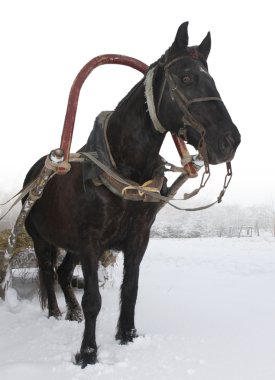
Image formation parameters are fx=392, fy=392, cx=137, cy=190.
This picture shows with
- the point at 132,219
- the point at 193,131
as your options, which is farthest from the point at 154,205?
the point at 193,131

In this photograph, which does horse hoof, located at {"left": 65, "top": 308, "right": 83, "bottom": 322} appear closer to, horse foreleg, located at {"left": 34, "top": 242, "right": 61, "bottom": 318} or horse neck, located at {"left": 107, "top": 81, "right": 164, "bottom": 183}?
horse foreleg, located at {"left": 34, "top": 242, "right": 61, "bottom": 318}

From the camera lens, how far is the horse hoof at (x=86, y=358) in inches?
115

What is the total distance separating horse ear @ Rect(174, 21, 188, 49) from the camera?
2.78 meters

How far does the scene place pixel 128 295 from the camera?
3564mm

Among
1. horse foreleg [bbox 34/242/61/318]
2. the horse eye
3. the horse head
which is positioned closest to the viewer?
the horse head

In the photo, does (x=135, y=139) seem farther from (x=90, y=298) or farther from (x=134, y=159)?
(x=90, y=298)

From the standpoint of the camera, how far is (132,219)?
327cm

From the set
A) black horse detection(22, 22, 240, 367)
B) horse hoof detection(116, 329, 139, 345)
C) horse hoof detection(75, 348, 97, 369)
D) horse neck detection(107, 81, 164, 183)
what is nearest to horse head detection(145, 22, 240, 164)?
black horse detection(22, 22, 240, 367)

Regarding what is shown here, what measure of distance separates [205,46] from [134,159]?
1.03 meters

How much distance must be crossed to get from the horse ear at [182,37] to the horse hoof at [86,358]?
93.6 inches

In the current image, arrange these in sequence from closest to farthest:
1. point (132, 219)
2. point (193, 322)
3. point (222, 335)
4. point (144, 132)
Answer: point (144, 132) < point (132, 219) < point (222, 335) < point (193, 322)

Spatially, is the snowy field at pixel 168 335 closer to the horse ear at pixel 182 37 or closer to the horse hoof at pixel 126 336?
the horse hoof at pixel 126 336

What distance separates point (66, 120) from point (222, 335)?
2320mm

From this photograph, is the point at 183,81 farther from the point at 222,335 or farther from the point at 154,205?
the point at 222,335
